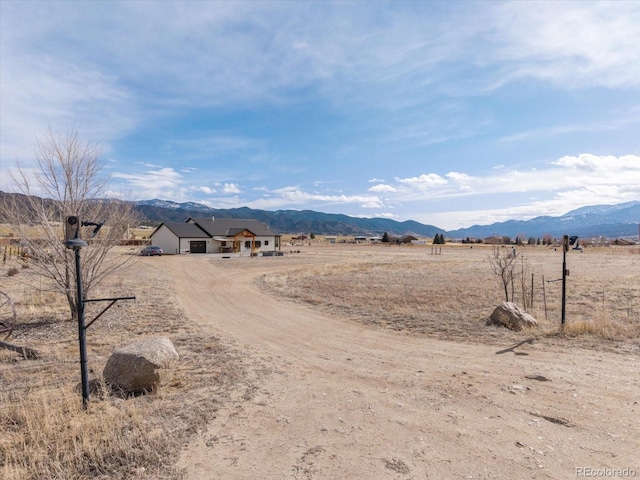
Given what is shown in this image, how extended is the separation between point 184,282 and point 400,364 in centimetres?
1719

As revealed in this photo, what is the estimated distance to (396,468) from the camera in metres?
3.93

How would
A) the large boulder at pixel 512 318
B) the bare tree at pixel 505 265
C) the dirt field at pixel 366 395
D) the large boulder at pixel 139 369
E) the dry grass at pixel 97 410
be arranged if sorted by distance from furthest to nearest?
1. the bare tree at pixel 505 265
2. the large boulder at pixel 512 318
3. the large boulder at pixel 139 369
4. the dirt field at pixel 366 395
5. the dry grass at pixel 97 410

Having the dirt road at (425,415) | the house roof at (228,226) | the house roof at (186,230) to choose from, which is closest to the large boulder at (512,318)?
the dirt road at (425,415)

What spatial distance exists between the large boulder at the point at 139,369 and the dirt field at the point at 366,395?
0.29 m

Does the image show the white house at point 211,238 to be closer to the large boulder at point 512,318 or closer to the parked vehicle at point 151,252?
the parked vehicle at point 151,252

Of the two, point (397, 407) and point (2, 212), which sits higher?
point (2, 212)

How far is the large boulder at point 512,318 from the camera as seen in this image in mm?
10117

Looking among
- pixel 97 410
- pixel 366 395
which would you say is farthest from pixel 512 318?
pixel 97 410

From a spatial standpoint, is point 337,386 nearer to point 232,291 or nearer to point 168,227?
point 232,291

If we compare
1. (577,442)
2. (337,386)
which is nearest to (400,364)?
(337,386)

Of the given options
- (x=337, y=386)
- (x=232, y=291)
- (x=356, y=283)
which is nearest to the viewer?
(x=337, y=386)

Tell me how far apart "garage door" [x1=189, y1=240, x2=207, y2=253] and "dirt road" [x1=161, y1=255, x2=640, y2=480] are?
46.8m

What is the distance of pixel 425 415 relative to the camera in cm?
515

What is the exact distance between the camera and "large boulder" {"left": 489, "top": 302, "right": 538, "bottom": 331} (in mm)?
10117
